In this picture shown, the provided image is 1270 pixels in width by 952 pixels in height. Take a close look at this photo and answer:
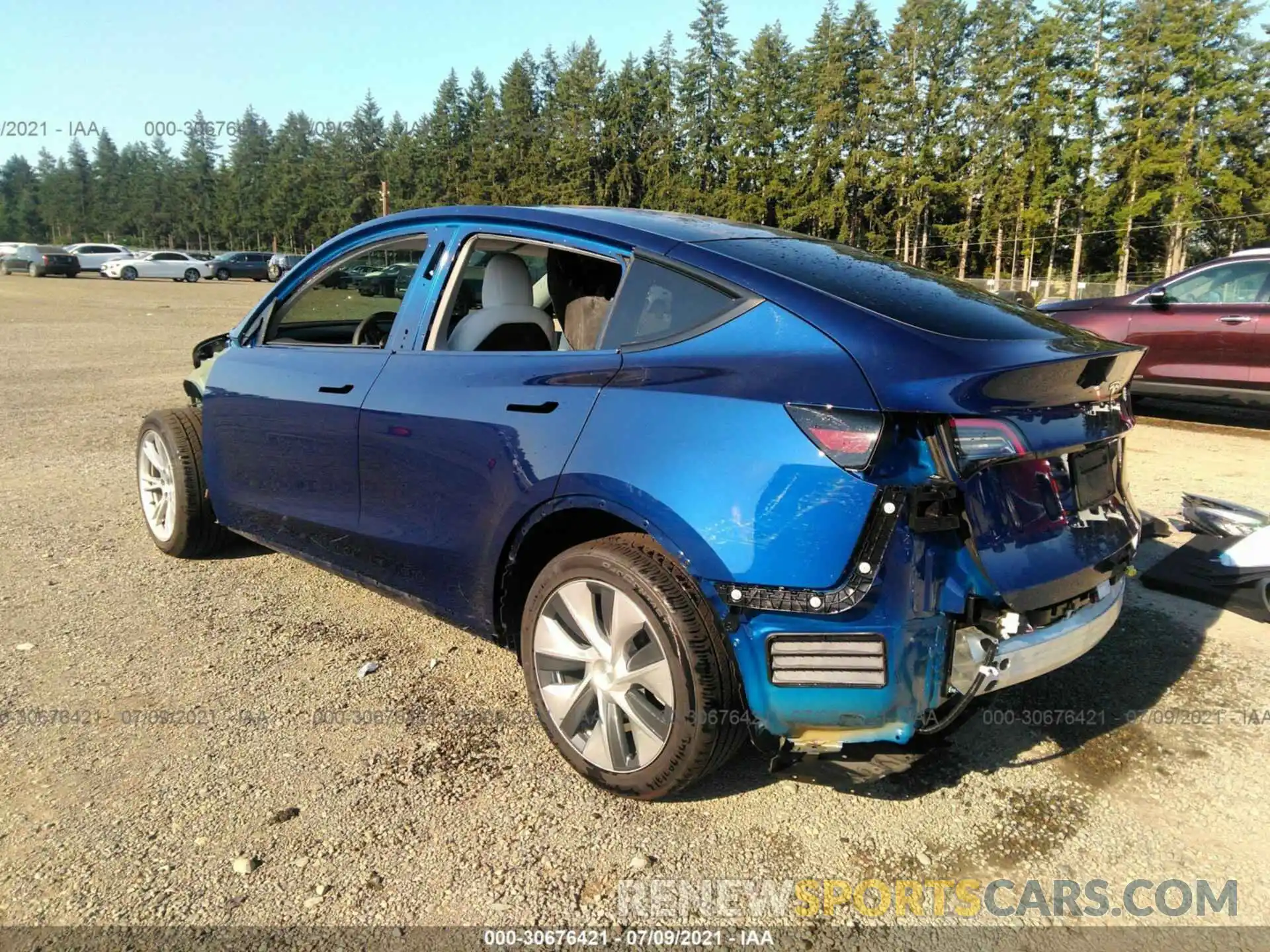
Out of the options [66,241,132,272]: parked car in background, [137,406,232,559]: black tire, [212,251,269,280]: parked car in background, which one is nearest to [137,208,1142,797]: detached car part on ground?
[137,406,232,559]: black tire

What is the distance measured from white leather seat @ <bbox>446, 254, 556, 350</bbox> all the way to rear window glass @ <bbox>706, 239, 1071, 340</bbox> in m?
0.90

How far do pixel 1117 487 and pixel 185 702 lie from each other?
315 centimetres

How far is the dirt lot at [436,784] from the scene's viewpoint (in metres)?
2.27

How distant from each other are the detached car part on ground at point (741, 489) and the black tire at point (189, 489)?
59.6 inches

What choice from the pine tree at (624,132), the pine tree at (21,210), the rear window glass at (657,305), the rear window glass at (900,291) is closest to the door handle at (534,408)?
the rear window glass at (657,305)

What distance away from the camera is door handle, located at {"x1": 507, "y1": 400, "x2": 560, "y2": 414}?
2670mm

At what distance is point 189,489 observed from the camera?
14.3ft

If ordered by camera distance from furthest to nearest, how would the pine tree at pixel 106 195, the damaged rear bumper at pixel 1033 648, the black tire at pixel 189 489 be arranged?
the pine tree at pixel 106 195, the black tire at pixel 189 489, the damaged rear bumper at pixel 1033 648

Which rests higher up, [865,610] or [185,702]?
[865,610]

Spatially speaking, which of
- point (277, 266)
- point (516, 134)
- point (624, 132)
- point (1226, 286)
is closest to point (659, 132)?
point (624, 132)

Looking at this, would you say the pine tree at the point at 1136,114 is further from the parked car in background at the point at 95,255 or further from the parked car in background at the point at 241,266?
the parked car in background at the point at 95,255

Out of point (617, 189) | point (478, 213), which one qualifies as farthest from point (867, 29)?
point (478, 213)

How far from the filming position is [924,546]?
213 centimetres

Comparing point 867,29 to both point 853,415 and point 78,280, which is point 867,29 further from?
point 853,415
